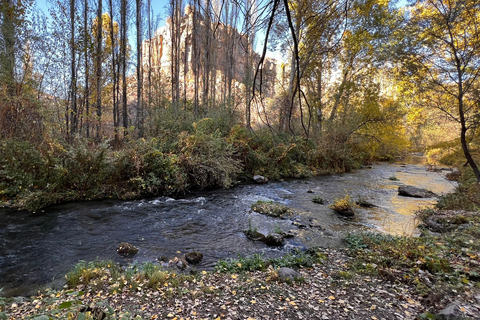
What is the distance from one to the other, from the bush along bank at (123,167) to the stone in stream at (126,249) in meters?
3.37

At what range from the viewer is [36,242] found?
199 inches

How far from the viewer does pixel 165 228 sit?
612 cm

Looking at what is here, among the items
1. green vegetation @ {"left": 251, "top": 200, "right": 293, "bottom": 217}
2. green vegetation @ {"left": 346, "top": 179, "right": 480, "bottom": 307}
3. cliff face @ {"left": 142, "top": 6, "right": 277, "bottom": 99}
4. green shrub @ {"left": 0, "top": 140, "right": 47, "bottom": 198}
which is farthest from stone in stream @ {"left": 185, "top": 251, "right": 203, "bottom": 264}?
green shrub @ {"left": 0, "top": 140, "right": 47, "bottom": 198}

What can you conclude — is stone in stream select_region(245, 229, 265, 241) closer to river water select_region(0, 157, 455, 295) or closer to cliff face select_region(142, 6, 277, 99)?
river water select_region(0, 157, 455, 295)

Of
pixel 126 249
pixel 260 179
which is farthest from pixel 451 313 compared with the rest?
pixel 260 179

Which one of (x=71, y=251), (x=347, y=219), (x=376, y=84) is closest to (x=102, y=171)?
(x=71, y=251)

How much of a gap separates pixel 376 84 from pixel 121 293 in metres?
19.3

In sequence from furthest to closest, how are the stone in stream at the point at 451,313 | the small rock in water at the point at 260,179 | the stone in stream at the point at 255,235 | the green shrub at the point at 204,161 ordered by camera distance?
the small rock in water at the point at 260,179
the green shrub at the point at 204,161
the stone in stream at the point at 255,235
the stone in stream at the point at 451,313

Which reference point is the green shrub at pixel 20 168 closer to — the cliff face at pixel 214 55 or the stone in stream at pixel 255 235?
the cliff face at pixel 214 55

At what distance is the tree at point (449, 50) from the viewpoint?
707cm

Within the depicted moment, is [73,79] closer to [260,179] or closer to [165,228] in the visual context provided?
[165,228]

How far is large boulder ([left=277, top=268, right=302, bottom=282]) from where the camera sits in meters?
3.66


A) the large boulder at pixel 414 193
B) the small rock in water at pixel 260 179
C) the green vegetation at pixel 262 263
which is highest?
the small rock in water at pixel 260 179

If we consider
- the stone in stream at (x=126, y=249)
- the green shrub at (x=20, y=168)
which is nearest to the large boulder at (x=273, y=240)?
the stone in stream at (x=126, y=249)
